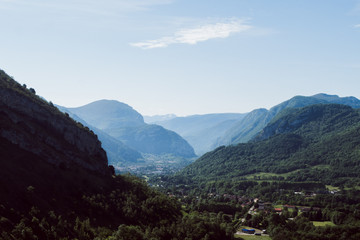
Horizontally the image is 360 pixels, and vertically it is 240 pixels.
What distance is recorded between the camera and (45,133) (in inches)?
3959

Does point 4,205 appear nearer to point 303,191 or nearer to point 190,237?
point 190,237

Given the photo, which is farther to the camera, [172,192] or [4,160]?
[172,192]

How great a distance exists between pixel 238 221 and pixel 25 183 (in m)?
75.6

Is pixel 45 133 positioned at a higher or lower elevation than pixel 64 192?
higher

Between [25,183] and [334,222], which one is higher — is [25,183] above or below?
above

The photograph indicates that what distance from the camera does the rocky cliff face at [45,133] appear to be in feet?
304

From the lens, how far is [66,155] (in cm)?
10112

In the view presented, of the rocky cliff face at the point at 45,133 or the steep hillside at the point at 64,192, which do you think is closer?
the steep hillside at the point at 64,192

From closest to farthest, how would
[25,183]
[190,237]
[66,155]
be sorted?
1. [25,183]
2. [190,237]
3. [66,155]

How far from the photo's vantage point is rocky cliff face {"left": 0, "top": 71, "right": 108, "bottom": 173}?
9258 centimetres

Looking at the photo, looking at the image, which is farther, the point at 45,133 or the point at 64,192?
the point at 45,133

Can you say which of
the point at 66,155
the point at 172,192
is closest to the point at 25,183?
the point at 66,155

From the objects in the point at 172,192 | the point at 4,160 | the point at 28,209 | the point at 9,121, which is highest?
the point at 9,121

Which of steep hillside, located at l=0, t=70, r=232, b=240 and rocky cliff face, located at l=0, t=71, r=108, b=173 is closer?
steep hillside, located at l=0, t=70, r=232, b=240
